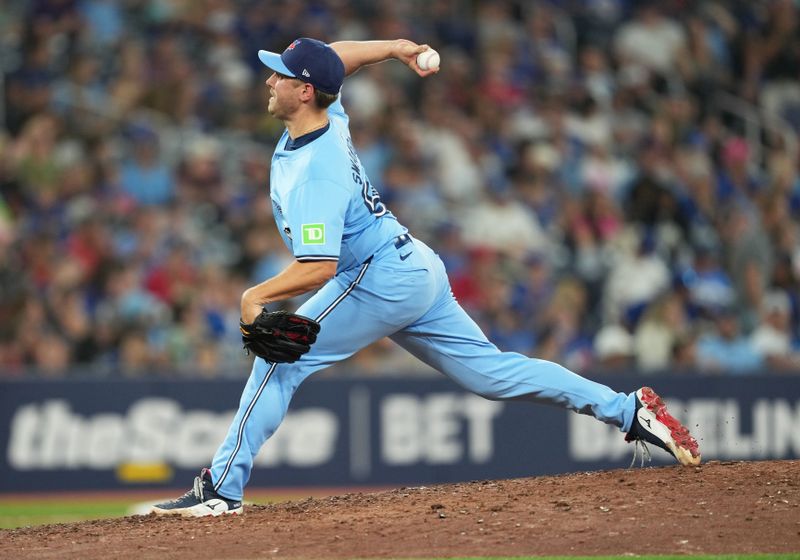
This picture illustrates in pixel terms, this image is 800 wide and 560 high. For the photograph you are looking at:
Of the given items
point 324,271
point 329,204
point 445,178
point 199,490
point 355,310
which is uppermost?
point 445,178

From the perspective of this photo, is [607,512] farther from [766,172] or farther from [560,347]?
[766,172]

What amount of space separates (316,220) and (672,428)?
225 centimetres

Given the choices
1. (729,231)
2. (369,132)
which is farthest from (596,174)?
(369,132)

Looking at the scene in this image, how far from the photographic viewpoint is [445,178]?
47.4 feet

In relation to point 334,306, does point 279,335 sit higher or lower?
lower

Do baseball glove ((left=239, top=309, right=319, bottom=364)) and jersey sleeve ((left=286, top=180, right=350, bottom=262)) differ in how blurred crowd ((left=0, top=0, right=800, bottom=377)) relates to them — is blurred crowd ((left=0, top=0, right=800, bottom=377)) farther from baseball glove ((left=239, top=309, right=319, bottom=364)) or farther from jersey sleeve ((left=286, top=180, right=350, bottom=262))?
jersey sleeve ((left=286, top=180, right=350, bottom=262))

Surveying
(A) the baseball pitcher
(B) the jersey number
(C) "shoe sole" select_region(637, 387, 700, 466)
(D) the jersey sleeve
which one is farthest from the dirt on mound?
(B) the jersey number

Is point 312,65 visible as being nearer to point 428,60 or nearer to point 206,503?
point 428,60

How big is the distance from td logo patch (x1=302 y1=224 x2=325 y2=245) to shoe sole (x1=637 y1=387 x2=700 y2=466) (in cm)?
201

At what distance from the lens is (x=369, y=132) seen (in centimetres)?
1432

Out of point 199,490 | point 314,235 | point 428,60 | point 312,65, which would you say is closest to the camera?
point 314,235

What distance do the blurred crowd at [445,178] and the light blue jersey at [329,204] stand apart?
6.29m

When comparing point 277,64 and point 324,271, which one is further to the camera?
point 277,64

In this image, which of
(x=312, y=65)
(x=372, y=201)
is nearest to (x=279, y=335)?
(x=372, y=201)
